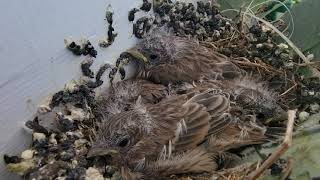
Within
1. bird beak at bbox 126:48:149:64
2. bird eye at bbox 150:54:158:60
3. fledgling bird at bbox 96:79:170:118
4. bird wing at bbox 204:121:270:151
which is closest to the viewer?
bird wing at bbox 204:121:270:151

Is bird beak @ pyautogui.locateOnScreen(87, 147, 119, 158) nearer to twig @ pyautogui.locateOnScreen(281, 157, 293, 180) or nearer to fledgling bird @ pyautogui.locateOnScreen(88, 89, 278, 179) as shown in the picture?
fledgling bird @ pyautogui.locateOnScreen(88, 89, 278, 179)

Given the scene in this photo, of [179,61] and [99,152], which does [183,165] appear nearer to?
[99,152]

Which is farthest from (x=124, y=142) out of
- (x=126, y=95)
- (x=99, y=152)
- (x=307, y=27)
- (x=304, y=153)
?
(x=307, y=27)

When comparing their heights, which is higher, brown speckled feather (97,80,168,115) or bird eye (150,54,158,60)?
bird eye (150,54,158,60)

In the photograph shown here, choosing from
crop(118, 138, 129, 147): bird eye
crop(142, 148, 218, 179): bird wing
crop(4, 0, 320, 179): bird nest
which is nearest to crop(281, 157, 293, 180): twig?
crop(4, 0, 320, 179): bird nest

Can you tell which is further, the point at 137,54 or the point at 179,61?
the point at 179,61

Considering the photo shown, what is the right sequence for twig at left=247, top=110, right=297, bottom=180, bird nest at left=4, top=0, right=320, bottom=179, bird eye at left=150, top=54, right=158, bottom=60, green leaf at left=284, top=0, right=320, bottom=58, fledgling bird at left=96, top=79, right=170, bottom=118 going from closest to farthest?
twig at left=247, top=110, right=297, bottom=180, bird nest at left=4, top=0, right=320, bottom=179, fledgling bird at left=96, top=79, right=170, bottom=118, bird eye at left=150, top=54, right=158, bottom=60, green leaf at left=284, top=0, right=320, bottom=58

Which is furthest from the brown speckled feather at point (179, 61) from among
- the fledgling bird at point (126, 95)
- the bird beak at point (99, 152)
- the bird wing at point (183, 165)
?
the bird beak at point (99, 152)

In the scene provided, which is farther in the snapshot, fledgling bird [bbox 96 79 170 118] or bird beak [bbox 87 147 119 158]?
fledgling bird [bbox 96 79 170 118]
